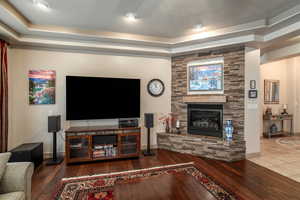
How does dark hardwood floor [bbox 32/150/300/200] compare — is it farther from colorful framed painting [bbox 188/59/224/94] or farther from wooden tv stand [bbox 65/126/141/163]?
colorful framed painting [bbox 188/59/224/94]

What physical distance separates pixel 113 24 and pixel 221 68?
109 inches

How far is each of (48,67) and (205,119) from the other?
4125 millimetres

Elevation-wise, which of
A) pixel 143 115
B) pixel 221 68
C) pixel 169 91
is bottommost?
pixel 143 115

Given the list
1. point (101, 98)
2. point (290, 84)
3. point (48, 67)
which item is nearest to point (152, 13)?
point (101, 98)

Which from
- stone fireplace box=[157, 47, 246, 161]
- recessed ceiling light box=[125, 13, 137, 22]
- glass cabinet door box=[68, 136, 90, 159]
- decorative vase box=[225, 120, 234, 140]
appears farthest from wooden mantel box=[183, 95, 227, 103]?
glass cabinet door box=[68, 136, 90, 159]

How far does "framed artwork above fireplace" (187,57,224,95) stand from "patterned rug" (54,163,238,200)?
1986 millimetres

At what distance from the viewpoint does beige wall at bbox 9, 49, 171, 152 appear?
3.43 m

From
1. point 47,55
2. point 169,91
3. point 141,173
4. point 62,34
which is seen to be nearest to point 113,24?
point 62,34

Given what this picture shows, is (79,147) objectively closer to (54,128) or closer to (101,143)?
(101,143)

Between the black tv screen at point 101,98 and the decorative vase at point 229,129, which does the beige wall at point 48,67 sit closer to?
the black tv screen at point 101,98

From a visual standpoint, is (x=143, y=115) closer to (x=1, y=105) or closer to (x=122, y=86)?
(x=122, y=86)

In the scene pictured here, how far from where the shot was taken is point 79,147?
3.31m

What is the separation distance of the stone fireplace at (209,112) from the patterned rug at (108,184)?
816 mm

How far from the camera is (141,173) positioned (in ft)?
9.39
